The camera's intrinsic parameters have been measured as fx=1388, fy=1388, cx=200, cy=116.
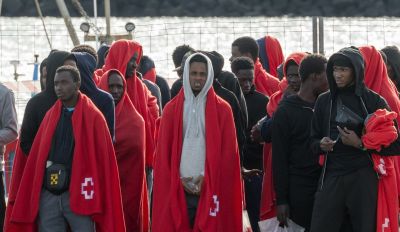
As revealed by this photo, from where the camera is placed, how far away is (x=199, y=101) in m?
10.4

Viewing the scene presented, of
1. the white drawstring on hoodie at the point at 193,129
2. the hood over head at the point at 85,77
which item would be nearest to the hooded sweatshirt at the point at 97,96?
the hood over head at the point at 85,77

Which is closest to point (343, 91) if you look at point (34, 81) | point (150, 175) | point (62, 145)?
point (62, 145)

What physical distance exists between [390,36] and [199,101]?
38.1ft

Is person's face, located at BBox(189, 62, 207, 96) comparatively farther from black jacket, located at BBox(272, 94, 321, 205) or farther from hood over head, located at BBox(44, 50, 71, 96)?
hood over head, located at BBox(44, 50, 71, 96)

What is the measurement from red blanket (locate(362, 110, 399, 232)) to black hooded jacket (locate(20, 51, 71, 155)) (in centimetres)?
253

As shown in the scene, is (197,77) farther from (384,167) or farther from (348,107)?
(384,167)

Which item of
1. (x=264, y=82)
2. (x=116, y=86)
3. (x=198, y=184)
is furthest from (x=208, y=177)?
(x=264, y=82)

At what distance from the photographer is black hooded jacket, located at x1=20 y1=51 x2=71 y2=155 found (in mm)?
10461

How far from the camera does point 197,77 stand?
10352 mm

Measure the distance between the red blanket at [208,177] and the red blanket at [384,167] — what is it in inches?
49.7

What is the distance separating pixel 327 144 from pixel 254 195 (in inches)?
89.4

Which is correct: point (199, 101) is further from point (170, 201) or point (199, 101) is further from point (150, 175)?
point (150, 175)

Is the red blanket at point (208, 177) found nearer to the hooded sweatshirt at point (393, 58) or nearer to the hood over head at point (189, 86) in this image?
the hood over head at point (189, 86)

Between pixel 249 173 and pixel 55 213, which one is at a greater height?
pixel 249 173
